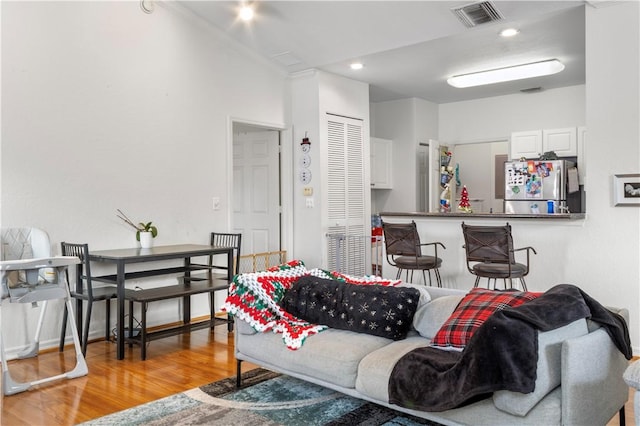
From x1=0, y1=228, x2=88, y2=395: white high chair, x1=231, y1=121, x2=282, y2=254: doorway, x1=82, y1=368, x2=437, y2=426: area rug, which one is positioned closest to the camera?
x1=82, y1=368, x2=437, y2=426: area rug

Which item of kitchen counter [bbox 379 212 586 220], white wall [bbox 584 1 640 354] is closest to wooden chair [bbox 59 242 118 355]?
kitchen counter [bbox 379 212 586 220]

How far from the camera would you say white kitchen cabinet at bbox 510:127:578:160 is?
6.42 meters

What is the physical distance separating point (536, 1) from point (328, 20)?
5.98 feet

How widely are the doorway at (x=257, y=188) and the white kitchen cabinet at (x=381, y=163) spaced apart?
5.71 feet

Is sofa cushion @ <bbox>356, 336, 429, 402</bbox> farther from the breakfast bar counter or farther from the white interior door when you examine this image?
the white interior door

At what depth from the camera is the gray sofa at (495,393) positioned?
1.96 metres

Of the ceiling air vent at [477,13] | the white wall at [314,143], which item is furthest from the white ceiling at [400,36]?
the white wall at [314,143]

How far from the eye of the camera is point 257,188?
6.43 m

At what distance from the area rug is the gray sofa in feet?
0.68

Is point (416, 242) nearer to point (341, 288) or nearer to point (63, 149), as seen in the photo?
point (341, 288)

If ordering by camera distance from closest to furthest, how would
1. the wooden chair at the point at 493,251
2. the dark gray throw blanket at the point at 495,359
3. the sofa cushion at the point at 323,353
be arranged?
the dark gray throw blanket at the point at 495,359, the sofa cushion at the point at 323,353, the wooden chair at the point at 493,251

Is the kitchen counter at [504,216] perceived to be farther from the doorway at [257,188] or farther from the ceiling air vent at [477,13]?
the ceiling air vent at [477,13]

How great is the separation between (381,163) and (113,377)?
510cm

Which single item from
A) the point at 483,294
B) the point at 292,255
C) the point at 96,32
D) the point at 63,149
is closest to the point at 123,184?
the point at 63,149
